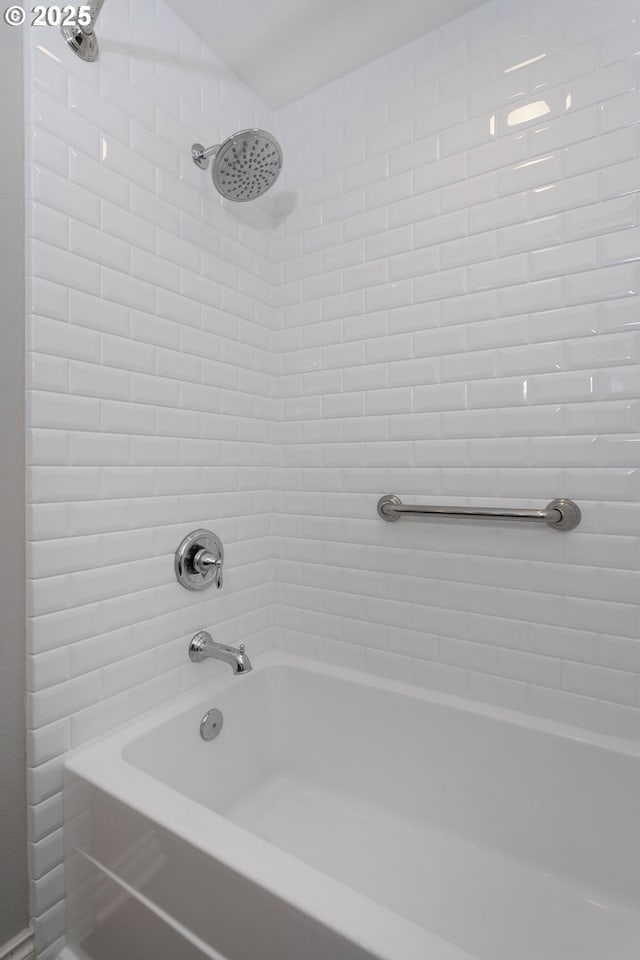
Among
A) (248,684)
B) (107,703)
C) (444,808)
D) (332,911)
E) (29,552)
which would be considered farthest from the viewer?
(248,684)

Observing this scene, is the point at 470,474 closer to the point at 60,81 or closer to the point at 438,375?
the point at 438,375

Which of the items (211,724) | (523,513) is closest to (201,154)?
(523,513)

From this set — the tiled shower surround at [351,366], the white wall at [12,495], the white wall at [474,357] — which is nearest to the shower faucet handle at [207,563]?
the tiled shower surround at [351,366]

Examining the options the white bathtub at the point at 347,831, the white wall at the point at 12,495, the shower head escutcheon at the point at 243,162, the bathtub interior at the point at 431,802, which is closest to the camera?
the white bathtub at the point at 347,831

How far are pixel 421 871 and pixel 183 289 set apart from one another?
1.76 meters

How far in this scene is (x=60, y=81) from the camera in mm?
1128

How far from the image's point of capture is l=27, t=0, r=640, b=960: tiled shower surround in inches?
45.7

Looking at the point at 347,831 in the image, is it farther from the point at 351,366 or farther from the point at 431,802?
the point at 351,366

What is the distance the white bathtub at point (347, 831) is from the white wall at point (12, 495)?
11 cm

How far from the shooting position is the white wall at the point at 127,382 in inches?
43.3

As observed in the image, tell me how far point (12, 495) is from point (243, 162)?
1082 mm

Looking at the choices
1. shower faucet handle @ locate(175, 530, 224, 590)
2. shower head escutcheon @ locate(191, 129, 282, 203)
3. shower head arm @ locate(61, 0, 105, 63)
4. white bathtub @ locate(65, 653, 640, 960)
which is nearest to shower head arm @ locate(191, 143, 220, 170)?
shower head escutcheon @ locate(191, 129, 282, 203)

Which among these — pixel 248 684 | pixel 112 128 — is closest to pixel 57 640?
pixel 248 684

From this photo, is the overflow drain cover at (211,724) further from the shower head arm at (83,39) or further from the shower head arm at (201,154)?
the shower head arm at (83,39)
